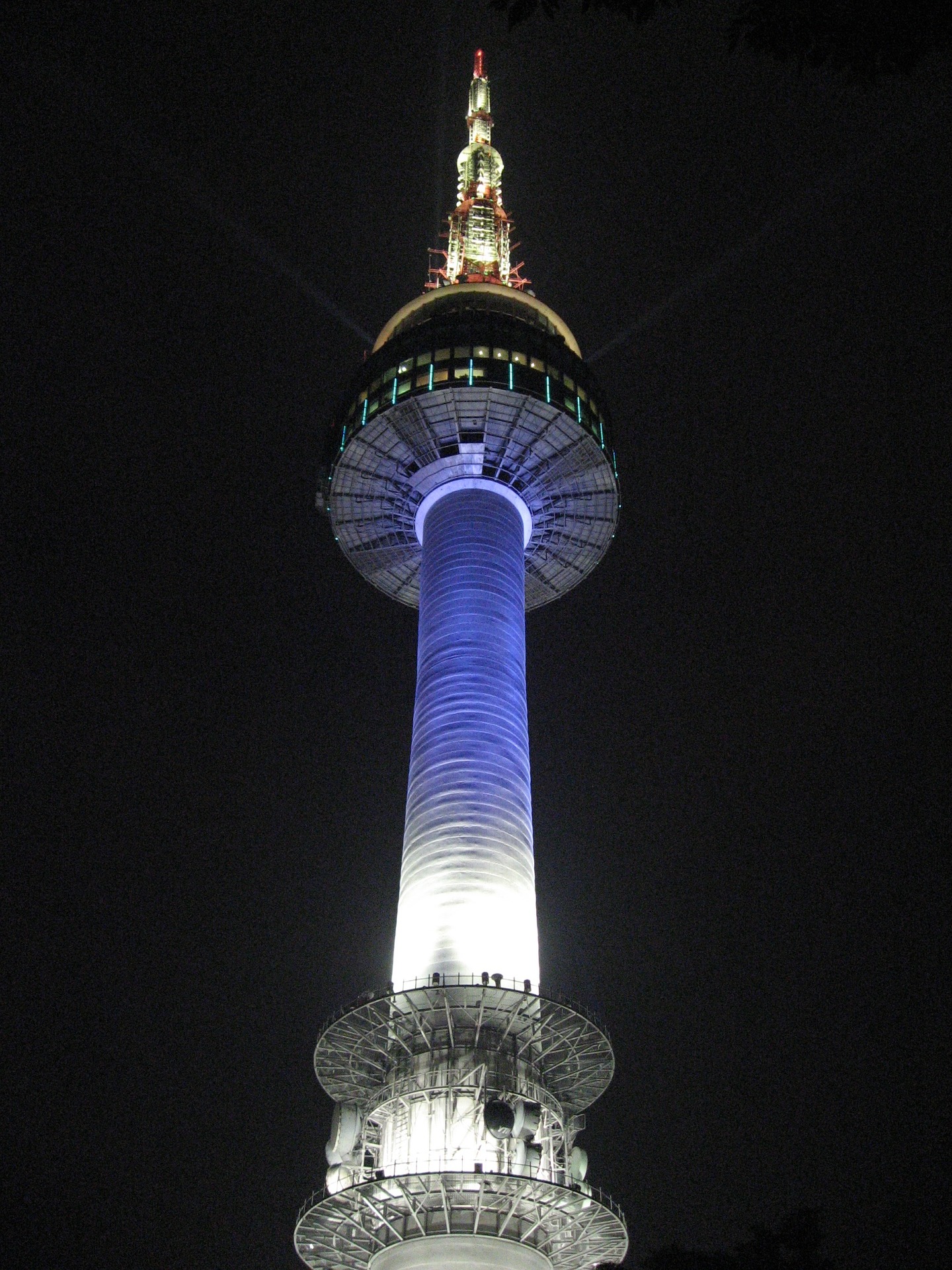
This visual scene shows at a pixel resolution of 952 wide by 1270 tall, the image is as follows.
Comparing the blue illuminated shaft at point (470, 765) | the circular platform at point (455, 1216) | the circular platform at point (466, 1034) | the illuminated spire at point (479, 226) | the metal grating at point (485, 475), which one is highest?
the illuminated spire at point (479, 226)

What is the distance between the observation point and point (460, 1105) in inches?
1855

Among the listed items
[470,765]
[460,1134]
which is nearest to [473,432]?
[470,765]

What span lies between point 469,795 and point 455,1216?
19.3m

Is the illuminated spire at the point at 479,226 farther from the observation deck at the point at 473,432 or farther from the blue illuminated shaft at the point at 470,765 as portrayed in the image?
the blue illuminated shaft at the point at 470,765

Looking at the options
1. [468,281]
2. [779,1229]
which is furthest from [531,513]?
[779,1229]

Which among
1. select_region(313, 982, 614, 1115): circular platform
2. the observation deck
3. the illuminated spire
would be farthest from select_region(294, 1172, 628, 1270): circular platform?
the illuminated spire

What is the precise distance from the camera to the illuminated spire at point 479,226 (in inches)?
3406

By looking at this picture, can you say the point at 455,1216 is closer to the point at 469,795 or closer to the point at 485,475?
the point at 469,795

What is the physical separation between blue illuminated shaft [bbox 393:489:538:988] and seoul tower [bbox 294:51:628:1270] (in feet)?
0.43

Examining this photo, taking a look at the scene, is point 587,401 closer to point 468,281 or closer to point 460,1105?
point 468,281

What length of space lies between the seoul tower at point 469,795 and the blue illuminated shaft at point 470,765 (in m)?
0.13

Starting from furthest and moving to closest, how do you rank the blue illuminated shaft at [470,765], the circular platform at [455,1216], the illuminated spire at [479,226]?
the illuminated spire at [479,226], the blue illuminated shaft at [470,765], the circular platform at [455,1216]

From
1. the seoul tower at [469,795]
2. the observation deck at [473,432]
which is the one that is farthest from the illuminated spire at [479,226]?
the observation deck at [473,432]

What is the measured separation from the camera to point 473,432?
71.9 m
